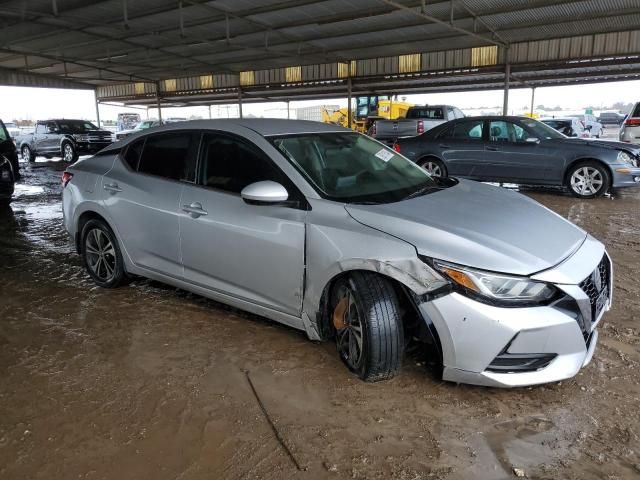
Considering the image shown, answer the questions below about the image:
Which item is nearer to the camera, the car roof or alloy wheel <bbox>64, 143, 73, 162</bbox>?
the car roof

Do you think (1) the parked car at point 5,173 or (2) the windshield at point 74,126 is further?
(2) the windshield at point 74,126

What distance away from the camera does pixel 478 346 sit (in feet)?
7.91

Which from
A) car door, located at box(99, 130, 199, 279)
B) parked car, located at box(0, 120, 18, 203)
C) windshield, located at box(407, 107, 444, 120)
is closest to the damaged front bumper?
car door, located at box(99, 130, 199, 279)

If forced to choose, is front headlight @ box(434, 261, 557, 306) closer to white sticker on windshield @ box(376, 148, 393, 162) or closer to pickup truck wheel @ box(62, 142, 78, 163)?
white sticker on windshield @ box(376, 148, 393, 162)

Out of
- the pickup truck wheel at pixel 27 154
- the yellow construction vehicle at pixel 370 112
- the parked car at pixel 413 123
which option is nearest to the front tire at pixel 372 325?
the parked car at pixel 413 123

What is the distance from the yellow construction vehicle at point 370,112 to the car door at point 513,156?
13.7 meters

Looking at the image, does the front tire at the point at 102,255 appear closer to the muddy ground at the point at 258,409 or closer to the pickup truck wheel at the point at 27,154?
the muddy ground at the point at 258,409

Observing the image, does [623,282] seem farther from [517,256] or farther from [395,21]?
[395,21]

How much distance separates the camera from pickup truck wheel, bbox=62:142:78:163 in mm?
17953

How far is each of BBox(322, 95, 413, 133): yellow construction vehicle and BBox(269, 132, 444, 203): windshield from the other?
63.6ft

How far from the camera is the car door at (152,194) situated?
3.66 metres

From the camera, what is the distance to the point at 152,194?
3781mm

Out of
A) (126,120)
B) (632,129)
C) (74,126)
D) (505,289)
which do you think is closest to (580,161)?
(632,129)

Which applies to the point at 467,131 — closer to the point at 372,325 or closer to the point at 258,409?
the point at 372,325
